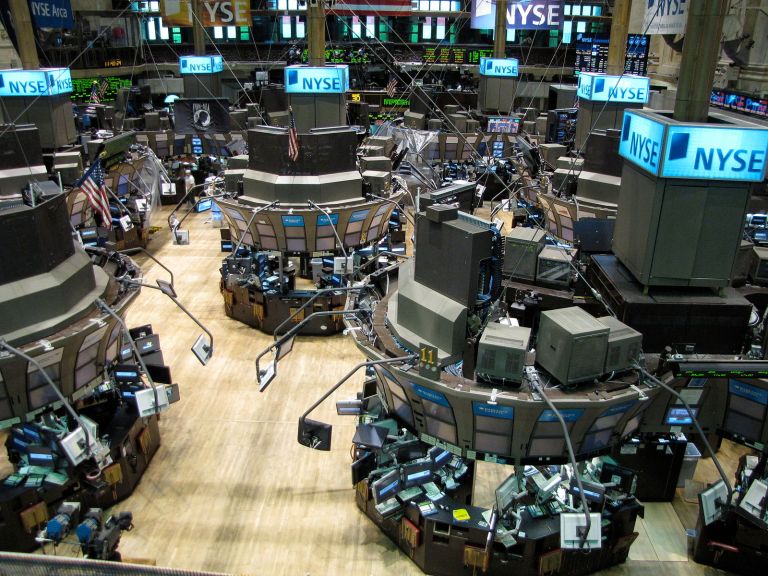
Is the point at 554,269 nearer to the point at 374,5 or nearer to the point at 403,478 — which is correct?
the point at 403,478

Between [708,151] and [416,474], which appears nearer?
[708,151]

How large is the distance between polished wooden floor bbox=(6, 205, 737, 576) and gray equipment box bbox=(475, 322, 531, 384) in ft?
11.0

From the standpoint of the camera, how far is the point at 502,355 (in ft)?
27.9

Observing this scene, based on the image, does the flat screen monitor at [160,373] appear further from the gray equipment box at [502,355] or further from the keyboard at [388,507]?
the gray equipment box at [502,355]

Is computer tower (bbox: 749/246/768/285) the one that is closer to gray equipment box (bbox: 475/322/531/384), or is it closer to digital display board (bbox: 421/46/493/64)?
gray equipment box (bbox: 475/322/531/384)

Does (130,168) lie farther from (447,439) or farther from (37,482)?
(447,439)

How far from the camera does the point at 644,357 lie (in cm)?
972

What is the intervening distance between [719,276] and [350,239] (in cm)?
1065

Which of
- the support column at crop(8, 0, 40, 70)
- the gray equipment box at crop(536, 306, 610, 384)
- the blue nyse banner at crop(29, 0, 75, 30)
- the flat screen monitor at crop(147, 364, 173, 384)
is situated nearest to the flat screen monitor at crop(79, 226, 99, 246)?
the flat screen monitor at crop(147, 364, 173, 384)

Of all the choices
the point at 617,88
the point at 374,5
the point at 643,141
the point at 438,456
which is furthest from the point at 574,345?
the point at 374,5

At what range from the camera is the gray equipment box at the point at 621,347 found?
343 inches

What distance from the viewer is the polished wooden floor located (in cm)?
980

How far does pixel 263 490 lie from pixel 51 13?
874 inches

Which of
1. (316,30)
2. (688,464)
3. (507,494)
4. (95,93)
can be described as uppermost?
(316,30)
